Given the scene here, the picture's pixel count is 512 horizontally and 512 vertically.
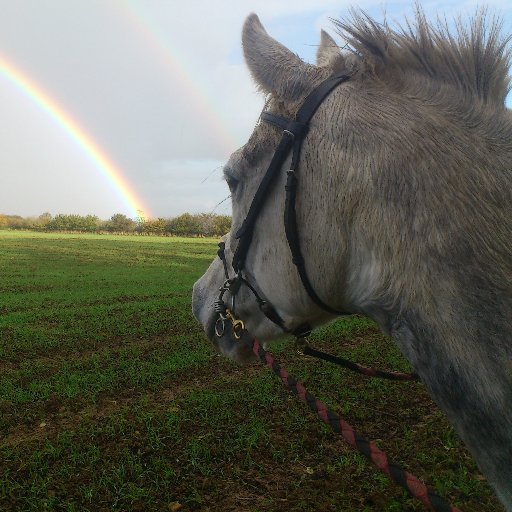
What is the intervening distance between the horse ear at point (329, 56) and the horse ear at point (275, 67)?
2.8 inches

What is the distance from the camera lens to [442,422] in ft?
22.5

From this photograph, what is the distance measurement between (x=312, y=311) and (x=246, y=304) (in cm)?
41

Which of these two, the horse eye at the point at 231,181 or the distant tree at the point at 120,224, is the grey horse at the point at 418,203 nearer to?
the horse eye at the point at 231,181

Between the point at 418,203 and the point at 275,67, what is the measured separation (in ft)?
2.58

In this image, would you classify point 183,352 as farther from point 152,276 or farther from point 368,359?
point 152,276

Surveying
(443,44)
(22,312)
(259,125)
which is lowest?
(22,312)

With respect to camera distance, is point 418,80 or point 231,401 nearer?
point 418,80

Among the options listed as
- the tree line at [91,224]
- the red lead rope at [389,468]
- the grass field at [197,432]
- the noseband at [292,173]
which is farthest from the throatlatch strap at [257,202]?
the tree line at [91,224]

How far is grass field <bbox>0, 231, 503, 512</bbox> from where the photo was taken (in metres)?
4.93

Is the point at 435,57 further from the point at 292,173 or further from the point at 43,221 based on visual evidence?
the point at 43,221

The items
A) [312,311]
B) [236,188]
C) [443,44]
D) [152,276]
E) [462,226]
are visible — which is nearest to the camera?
[462,226]

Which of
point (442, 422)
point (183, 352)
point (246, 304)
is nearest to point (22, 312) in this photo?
point (183, 352)

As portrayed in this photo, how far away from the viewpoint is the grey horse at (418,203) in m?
1.18

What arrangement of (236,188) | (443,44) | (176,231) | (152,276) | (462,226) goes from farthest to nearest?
(176,231), (152,276), (236,188), (443,44), (462,226)
